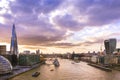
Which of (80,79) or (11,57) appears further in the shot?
(11,57)

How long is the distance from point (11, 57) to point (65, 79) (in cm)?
9156

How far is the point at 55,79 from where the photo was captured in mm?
92188

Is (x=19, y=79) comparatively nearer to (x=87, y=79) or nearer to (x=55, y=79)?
(x=55, y=79)

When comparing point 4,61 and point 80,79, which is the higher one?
point 4,61

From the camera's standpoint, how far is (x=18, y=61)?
185 m

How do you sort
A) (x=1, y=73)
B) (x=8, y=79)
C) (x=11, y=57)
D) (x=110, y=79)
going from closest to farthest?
(x=8, y=79), (x=1, y=73), (x=110, y=79), (x=11, y=57)

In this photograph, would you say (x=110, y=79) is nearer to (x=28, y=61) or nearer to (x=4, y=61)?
(x=4, y=61)

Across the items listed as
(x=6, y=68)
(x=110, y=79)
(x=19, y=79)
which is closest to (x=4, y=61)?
(x=6, y=68)

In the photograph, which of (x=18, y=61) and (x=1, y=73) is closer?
(x=1, y=73)

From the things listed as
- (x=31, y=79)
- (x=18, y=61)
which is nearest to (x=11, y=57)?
(x=18, y=61)

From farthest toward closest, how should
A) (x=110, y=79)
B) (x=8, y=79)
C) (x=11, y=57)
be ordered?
1. (x=11, y=57)
2. (x=110, y=79)
3. (x=8, y=79)

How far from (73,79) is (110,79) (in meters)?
17.2

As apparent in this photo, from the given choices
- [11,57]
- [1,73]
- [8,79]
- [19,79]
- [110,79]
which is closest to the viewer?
[8,79]

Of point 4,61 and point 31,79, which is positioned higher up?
point 4,61
